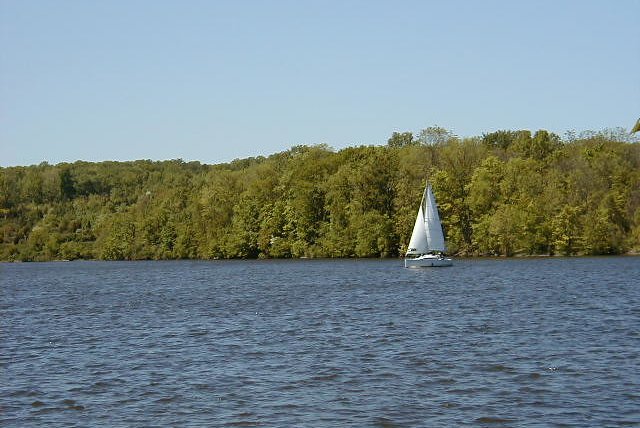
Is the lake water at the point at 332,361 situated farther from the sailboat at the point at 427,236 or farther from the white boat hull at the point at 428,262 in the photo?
the sailboat at the point at 427,236

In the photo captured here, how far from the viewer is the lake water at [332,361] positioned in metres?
22.2

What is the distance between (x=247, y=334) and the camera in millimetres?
37688

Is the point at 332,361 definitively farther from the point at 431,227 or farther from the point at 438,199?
the point at 438,199

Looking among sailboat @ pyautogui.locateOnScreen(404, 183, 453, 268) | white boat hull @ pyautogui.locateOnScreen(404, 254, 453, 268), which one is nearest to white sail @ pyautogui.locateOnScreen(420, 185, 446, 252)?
sailboat @ pyautogui.locateOnScreen(404, 183, 453, 268)

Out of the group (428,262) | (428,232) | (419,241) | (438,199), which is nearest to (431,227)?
(428,232)

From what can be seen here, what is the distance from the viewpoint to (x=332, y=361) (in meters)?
29.7

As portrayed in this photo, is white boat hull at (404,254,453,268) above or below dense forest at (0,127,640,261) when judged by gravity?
below

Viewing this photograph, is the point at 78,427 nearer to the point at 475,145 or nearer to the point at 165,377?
the point at 165,377

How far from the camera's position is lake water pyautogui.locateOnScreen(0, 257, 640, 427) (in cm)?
2216

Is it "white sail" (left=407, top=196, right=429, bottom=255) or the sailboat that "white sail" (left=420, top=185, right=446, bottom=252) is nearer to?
the sailboat

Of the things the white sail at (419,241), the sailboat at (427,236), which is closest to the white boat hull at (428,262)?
the sailboat at (427,236)

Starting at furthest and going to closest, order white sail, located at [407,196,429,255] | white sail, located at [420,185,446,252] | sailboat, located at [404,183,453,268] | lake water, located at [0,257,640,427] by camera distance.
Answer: white sail, located at [407,196,429,255] → white sail, located at [420,185,446,252] → sailboat, located at [404,183,453,268] → lake water, located at [0,257,640,427]

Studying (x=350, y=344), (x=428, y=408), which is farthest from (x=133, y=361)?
(x=428, y=408)

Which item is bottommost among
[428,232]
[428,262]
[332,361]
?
[332,361]
